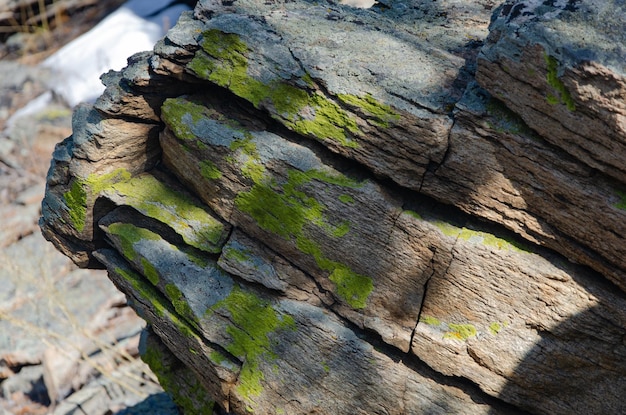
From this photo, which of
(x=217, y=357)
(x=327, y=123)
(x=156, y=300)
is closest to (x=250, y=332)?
(x=217, y=357)

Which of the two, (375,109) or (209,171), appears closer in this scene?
(375,109)

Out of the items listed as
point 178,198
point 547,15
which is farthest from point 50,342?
point 547,15

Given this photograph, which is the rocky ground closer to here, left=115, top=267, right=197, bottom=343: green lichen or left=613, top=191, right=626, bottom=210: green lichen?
left=115, top=267, right=197, bottom=343: green lichen

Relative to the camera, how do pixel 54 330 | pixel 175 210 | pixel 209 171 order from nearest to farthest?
pixel 209 171 < pixel 175 210 < pixel 54 330

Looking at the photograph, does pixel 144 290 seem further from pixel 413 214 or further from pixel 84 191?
pixel 413 214

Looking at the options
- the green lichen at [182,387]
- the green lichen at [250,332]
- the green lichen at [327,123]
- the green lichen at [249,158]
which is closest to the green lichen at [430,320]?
the green lichen at [250,332]

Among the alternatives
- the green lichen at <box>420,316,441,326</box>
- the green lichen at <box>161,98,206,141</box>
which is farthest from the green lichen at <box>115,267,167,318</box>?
the green lichen at <box>420,316,441,326</box>

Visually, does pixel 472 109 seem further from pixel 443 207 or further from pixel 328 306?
pixel 328 306
